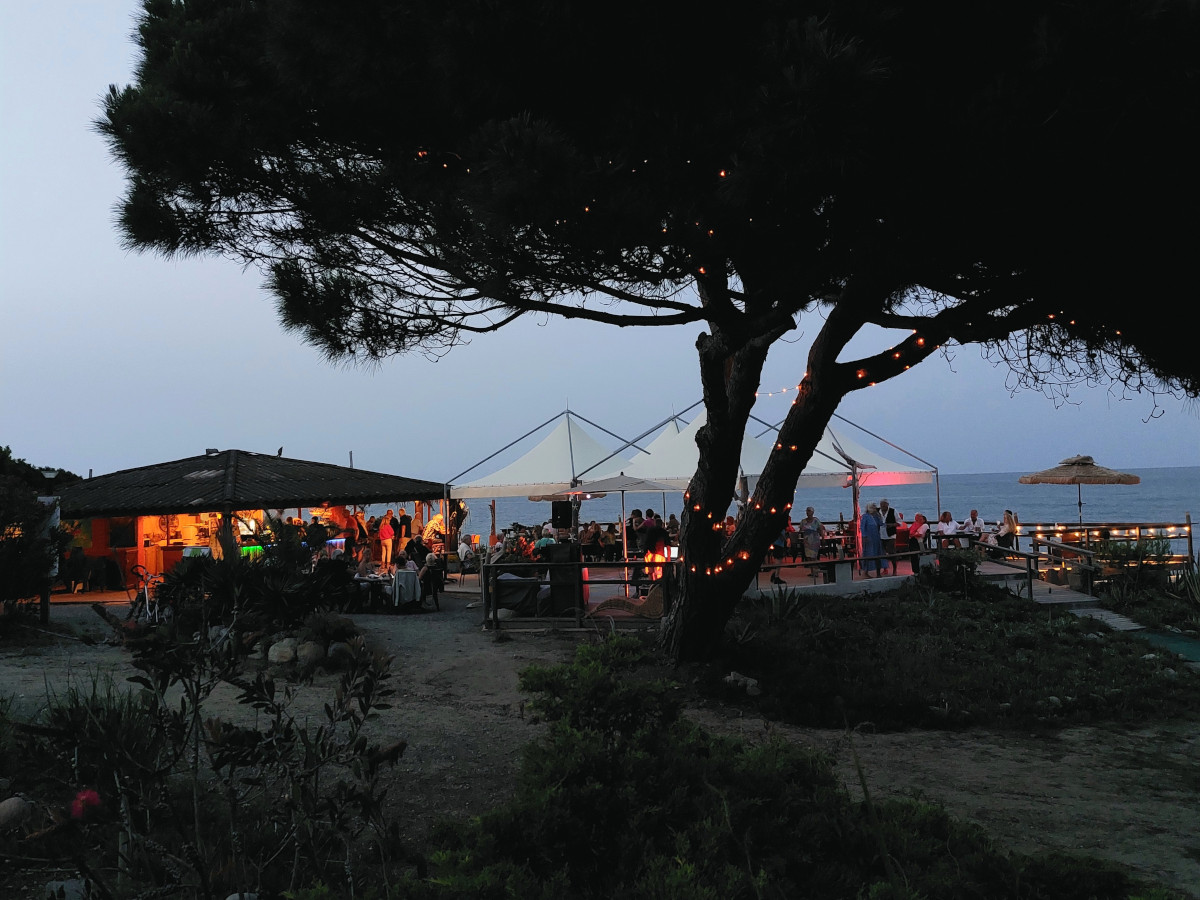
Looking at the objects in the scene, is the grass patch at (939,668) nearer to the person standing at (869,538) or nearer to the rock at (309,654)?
the person standing at (869,538)

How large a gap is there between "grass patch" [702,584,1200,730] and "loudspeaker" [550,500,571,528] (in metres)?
8.20

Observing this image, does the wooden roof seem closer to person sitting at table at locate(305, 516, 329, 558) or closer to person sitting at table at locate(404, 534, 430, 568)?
person sitting at table at locate(404, 534, 430, 568)

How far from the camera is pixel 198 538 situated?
19.8 metres

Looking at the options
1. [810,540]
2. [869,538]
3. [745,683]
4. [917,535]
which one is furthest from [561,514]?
[745,683]

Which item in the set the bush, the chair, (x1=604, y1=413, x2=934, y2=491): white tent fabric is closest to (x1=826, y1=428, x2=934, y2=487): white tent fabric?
(x1=604, y1=413, x2=934, y2=491): white tent fabric

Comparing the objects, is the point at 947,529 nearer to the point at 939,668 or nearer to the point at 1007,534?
the point at 1007,534

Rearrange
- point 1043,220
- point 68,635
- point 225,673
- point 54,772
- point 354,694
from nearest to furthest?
point 225,673
point 354,694
point 54,772
point 1043,220
point 68,635

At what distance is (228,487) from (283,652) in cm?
966

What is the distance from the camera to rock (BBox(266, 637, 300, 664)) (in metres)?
8.51

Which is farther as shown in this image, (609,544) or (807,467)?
(609,544)

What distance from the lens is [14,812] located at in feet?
12.5

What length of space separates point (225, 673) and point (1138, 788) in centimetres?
531

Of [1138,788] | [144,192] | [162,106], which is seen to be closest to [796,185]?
[1138,788]

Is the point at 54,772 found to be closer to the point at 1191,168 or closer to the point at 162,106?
the point at 162,106
